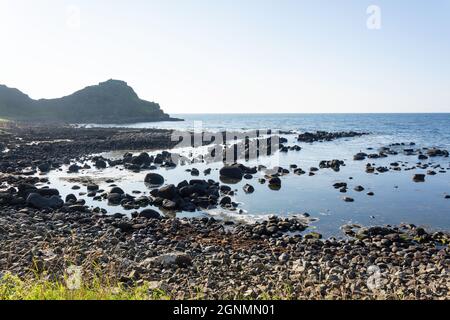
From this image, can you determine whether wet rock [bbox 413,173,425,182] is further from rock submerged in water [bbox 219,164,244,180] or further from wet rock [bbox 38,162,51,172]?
wet rock [bbox 38,162,51,172]

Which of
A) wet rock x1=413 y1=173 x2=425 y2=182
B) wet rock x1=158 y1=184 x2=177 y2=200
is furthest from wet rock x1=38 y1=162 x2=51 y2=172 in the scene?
wet rock x1=413 y1=173 x2=425 y2=182

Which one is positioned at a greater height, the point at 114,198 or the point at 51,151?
the point at 51,151

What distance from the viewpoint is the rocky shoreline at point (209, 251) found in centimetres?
805

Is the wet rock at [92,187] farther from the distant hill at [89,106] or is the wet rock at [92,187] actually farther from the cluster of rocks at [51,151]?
the distant hill at [89,106]

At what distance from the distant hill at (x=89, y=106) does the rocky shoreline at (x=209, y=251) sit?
108759 millimetres

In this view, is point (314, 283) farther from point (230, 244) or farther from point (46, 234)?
point (46, 234)

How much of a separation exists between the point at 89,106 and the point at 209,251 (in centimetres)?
14129

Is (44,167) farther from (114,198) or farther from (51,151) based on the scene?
(114,198)

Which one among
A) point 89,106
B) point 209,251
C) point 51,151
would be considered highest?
point 89,106

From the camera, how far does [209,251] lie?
453 inches

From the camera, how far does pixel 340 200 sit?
19250mm

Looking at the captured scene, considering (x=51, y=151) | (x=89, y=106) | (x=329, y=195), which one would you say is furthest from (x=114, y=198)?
(x=89, y=106)

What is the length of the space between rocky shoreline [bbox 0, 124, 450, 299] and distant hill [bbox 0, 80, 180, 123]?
10876 cm
